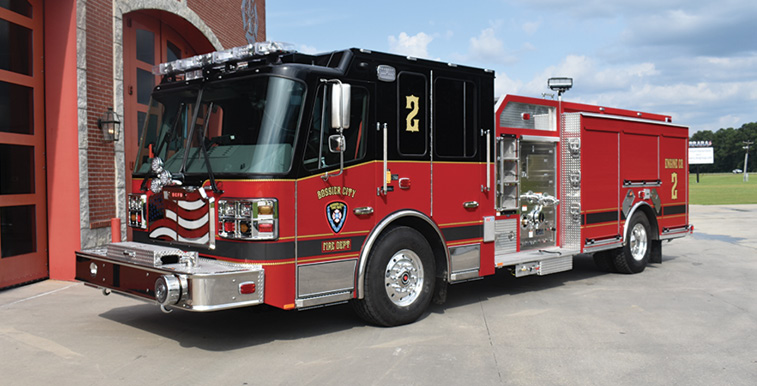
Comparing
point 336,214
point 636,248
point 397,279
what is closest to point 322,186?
point 336,214

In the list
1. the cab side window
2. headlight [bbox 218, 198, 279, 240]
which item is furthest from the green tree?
headlight [bbox 218, 198, 279, 240]

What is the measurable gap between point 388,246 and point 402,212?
0.38m

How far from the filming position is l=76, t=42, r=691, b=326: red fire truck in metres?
5.36

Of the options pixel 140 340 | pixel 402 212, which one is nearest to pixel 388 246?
pixel 402 212

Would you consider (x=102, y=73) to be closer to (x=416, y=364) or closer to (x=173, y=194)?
(x=173, y=194)

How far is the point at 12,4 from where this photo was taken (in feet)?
27.9

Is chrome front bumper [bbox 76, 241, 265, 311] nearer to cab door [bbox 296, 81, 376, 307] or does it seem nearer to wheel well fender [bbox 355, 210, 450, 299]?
cab door [bbox 296, 81, 376, 307]

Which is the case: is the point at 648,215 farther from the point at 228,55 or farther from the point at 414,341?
the point at 228,55

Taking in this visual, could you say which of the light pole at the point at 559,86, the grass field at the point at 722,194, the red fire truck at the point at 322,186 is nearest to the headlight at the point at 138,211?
the red fire truck at the point at 322,186

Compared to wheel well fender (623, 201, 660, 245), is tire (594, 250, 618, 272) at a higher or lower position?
lower

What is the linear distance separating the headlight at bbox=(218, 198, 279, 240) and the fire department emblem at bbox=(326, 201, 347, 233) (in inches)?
23.9

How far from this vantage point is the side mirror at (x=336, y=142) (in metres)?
5.65

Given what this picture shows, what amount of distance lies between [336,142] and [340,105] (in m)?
0.33

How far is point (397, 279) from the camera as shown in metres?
6.38
